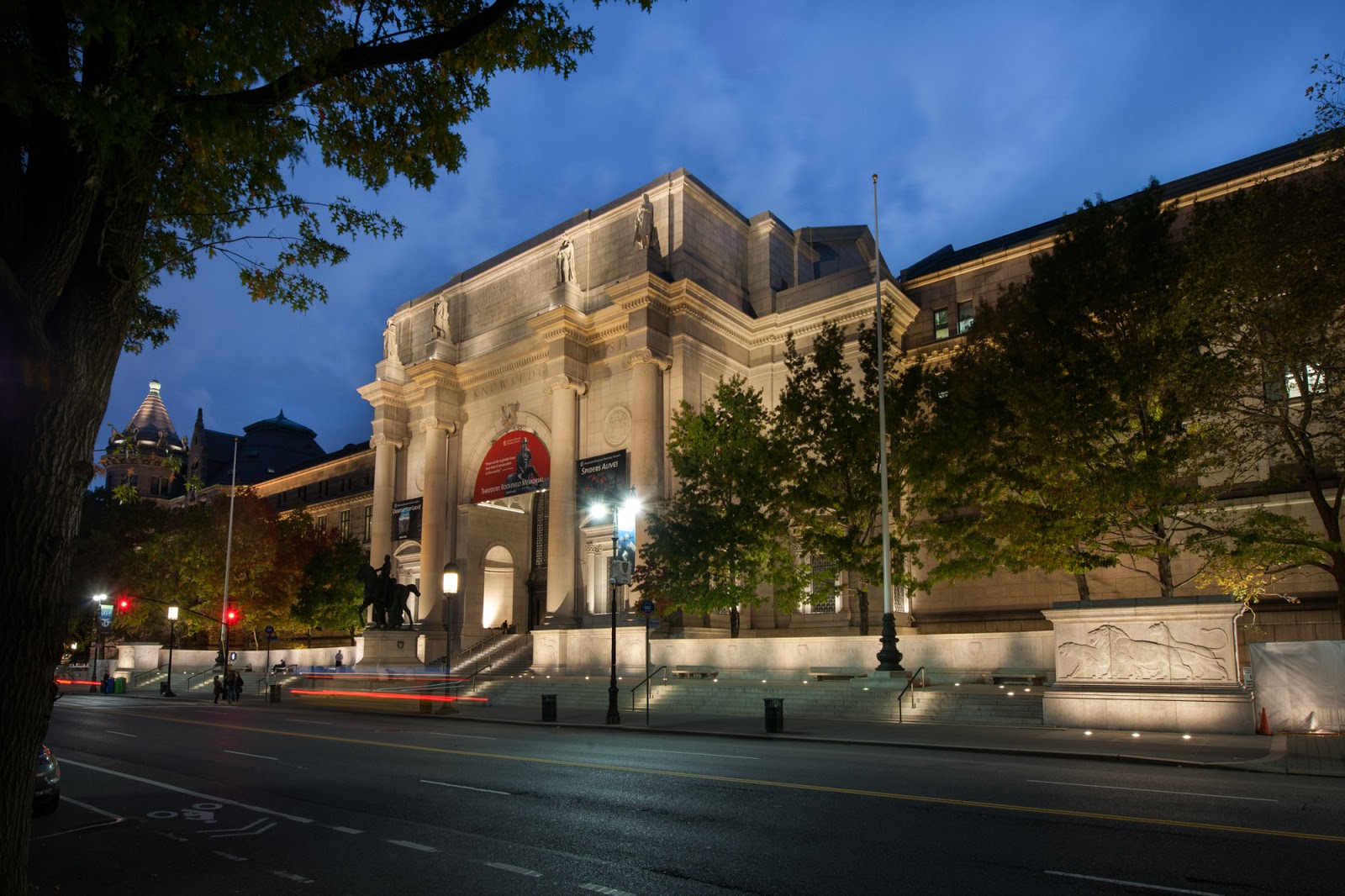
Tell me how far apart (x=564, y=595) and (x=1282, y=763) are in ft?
107

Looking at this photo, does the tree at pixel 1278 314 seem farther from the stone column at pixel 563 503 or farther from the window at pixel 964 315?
the stone column at pixel 563 503

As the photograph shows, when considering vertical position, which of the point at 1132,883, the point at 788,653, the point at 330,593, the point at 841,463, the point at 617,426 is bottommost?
the point at 1132,883

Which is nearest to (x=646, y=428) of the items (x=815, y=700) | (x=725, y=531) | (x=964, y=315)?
(x=725, y=531)

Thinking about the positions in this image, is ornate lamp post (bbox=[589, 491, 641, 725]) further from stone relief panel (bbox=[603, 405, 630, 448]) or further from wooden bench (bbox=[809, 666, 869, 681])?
stone relief panel (bbox=[603, 405, 630, 448])

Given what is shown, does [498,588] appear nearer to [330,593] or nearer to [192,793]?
[330,593]

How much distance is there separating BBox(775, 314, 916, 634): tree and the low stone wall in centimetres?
266

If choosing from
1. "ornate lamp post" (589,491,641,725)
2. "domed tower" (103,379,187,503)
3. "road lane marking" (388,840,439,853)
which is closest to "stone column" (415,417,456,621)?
"ornate lamp post" (589,491,641,725)

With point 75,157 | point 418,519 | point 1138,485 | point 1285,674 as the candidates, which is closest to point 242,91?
point 75,157

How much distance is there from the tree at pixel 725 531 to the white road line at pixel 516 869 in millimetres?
26718

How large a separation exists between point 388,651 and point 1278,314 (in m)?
42.0

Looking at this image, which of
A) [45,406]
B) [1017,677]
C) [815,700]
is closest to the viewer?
[45,406]

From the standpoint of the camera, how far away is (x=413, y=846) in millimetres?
9570

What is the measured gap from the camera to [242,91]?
22.3ft

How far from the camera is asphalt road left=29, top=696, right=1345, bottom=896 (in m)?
8.00
